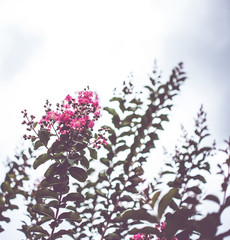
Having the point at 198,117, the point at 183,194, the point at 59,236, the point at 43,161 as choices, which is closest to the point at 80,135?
the point at 43,161

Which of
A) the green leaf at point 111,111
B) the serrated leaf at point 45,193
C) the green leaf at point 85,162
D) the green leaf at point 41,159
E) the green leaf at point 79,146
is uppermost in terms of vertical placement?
the green leaf at point 111,111

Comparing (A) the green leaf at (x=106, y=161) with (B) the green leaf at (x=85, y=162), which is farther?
(A) the green leaf at (x=106, y=161)

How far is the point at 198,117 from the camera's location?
11.8ft

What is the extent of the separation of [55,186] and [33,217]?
1680 millimetres

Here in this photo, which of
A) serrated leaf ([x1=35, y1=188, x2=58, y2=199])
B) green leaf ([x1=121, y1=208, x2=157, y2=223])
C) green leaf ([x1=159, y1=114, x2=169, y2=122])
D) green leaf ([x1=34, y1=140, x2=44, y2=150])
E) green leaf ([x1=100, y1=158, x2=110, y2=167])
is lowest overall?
green leaf ([x1=121, y1=208, x2=157, y2=223])

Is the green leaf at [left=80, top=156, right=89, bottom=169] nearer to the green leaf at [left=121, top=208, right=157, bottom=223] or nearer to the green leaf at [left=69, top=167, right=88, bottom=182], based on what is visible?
the green leaf at [left=69, top=167, right=88, bottom=182]

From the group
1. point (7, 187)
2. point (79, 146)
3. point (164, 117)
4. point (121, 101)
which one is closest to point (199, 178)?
point (164, 117)

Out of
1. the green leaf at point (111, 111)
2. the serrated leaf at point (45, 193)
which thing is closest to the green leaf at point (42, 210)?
the serrated leaf at point (45, 193)

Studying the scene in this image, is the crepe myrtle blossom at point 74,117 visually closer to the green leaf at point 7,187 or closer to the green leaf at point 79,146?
the green leaf at point 79,146

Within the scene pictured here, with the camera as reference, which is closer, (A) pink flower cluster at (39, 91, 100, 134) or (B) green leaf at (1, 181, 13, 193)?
(A) pink flower cluster at (39, 91, 100, 134)

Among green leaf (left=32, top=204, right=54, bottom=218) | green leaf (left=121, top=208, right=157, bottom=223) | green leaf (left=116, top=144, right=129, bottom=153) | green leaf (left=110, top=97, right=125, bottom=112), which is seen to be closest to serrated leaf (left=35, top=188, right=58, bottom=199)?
green leaf (left=32, top=204, right=54, bottom=218)

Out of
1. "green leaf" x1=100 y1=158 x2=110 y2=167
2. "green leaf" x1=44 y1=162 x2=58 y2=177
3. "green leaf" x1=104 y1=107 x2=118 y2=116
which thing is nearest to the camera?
"green leaf" x1=44 y1=162 x2=58 y2=177

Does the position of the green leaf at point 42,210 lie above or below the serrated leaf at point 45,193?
below

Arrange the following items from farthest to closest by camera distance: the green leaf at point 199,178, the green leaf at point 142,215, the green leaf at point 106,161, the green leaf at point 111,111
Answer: the green leaf at point 111,111 < the green leaf at point 106,161 < the green leaf at point 199,178 < the green leaf at point 142,215
